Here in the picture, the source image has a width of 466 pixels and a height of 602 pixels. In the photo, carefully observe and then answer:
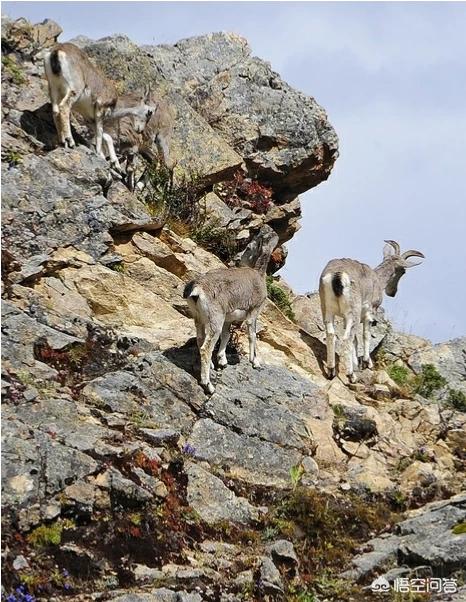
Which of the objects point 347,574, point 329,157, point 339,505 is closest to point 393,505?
point 339,505

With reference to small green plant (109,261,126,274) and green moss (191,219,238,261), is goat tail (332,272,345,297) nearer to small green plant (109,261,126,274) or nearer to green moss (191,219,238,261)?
green moss (191,219,238,261)

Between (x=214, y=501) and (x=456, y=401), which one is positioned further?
(x=456, y=401)

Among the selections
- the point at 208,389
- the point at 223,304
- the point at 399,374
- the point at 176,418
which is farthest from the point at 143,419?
the point at 399,374

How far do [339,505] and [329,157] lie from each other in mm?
11393

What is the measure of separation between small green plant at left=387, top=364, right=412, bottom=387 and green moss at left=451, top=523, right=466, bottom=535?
22.2ft

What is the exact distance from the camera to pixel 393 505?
13.7 metres

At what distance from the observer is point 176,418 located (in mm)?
13586

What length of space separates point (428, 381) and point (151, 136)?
7.82 meters

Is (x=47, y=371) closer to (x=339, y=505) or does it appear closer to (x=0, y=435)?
(x=0, y=435)

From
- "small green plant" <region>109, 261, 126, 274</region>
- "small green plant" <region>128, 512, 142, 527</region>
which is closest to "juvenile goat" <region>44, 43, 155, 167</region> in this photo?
"small green plant" <region>109, 261, 126, 274</region>

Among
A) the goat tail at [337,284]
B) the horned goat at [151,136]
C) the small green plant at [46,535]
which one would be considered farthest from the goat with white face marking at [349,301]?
the small green plant at [46,535]

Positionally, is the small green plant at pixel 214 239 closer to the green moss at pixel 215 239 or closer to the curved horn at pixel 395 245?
the green moss at pixel 215 239

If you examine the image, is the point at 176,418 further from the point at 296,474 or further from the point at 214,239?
the point at 214,239

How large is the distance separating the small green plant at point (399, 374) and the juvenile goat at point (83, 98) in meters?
6.90
